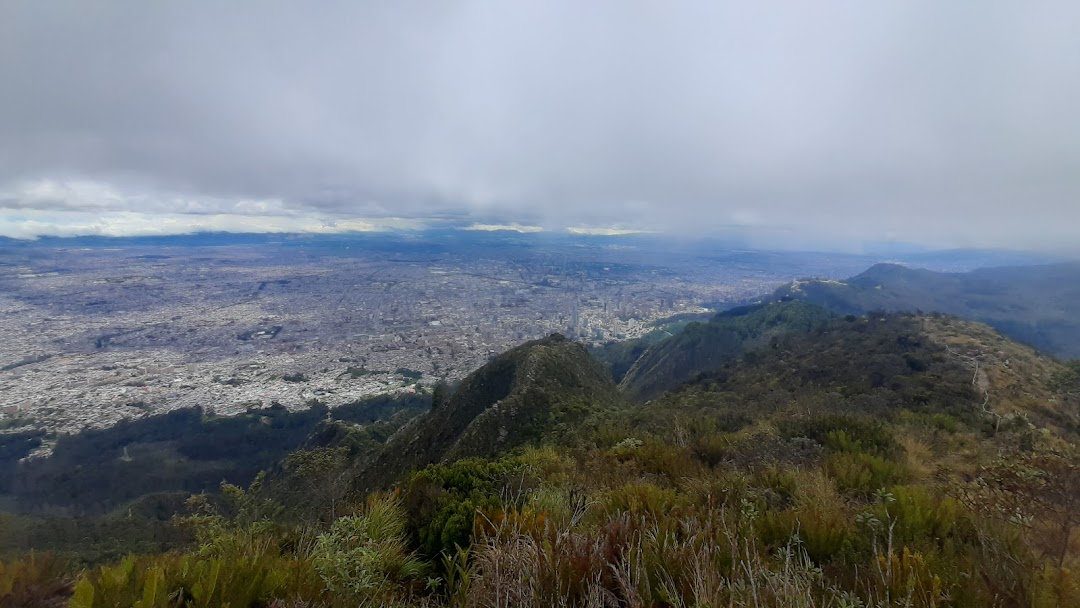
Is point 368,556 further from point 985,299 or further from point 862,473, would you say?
point 985,299

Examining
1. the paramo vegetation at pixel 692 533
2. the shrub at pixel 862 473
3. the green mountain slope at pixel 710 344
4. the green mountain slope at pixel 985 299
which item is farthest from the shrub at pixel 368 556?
the green mountain slope at pixel 985 299

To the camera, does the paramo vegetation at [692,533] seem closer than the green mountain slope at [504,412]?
Yes

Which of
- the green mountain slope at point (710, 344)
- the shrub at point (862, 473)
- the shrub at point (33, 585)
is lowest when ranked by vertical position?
the green mountain slope at point (710, 344)

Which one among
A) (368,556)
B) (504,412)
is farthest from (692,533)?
(504,412)

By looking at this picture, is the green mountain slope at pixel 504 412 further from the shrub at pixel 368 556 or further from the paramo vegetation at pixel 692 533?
the shrub at pixel 368 556

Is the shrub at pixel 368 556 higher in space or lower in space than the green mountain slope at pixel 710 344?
higher

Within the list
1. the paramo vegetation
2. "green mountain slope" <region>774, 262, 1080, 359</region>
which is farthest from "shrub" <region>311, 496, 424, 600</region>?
"green mountain slope" <region>774, 262, 1080, 359</region>

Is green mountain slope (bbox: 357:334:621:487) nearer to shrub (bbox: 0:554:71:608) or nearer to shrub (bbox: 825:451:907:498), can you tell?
shrub (bbox: 825:451:907:498)

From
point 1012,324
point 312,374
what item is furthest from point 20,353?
point 1012,324

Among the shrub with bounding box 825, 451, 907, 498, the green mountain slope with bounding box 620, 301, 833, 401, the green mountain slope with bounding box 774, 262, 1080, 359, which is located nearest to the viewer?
the shrub with bounding box 825, 451, 907, 498
